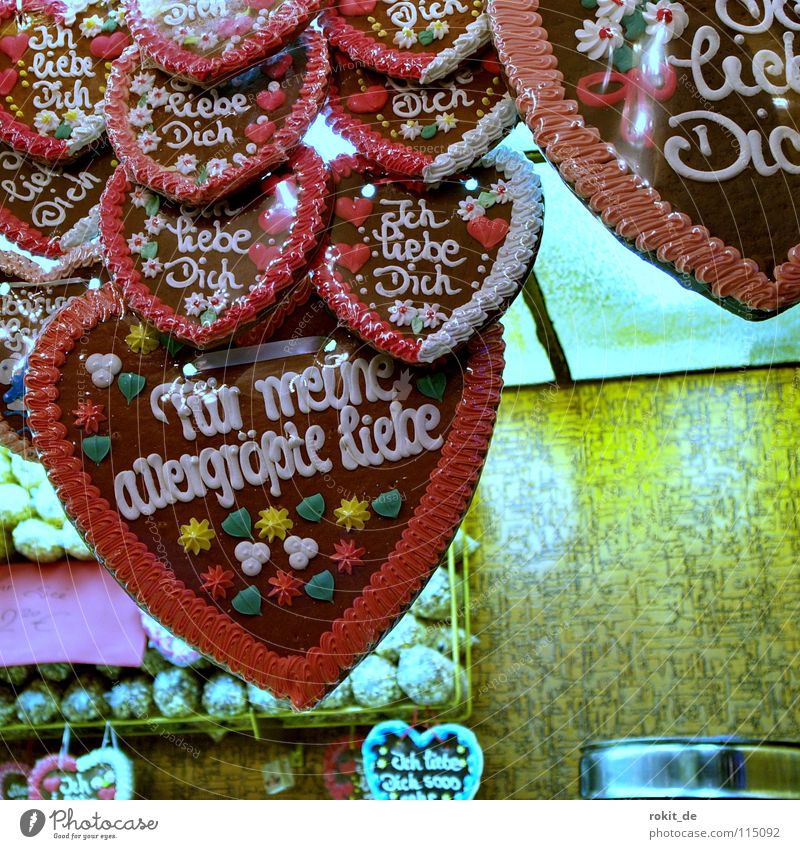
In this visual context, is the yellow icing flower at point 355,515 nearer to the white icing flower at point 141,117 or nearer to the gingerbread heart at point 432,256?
the gingerbread heart at point 432,256

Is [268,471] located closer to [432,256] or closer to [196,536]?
[196,536]

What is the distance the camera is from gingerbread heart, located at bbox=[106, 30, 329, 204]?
3.48 feet

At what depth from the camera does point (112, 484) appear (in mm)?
1086

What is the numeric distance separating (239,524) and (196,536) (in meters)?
0.05

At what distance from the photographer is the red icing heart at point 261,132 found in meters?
1.06

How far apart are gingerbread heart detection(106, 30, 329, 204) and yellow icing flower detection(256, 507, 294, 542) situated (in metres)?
0.37

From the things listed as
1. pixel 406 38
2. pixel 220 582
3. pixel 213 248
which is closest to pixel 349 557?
pixel 220 582

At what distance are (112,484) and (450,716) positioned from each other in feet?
1.57

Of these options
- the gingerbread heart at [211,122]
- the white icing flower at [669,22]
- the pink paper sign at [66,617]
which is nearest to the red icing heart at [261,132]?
the gingerbread heart at [211,122]

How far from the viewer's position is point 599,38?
39.9 inches

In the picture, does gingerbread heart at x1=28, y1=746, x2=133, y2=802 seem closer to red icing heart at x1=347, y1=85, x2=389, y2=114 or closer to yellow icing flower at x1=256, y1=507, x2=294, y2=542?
yellow icing flower at x1=256, y1=507, x2=294, y2=542

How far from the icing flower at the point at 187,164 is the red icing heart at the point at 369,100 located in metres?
0.19

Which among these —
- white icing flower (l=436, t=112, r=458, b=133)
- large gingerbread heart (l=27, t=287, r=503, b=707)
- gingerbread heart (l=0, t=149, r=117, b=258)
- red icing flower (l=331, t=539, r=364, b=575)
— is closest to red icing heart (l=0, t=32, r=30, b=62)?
gingerbread heart (l=0, t=149, r=117, b=258)
